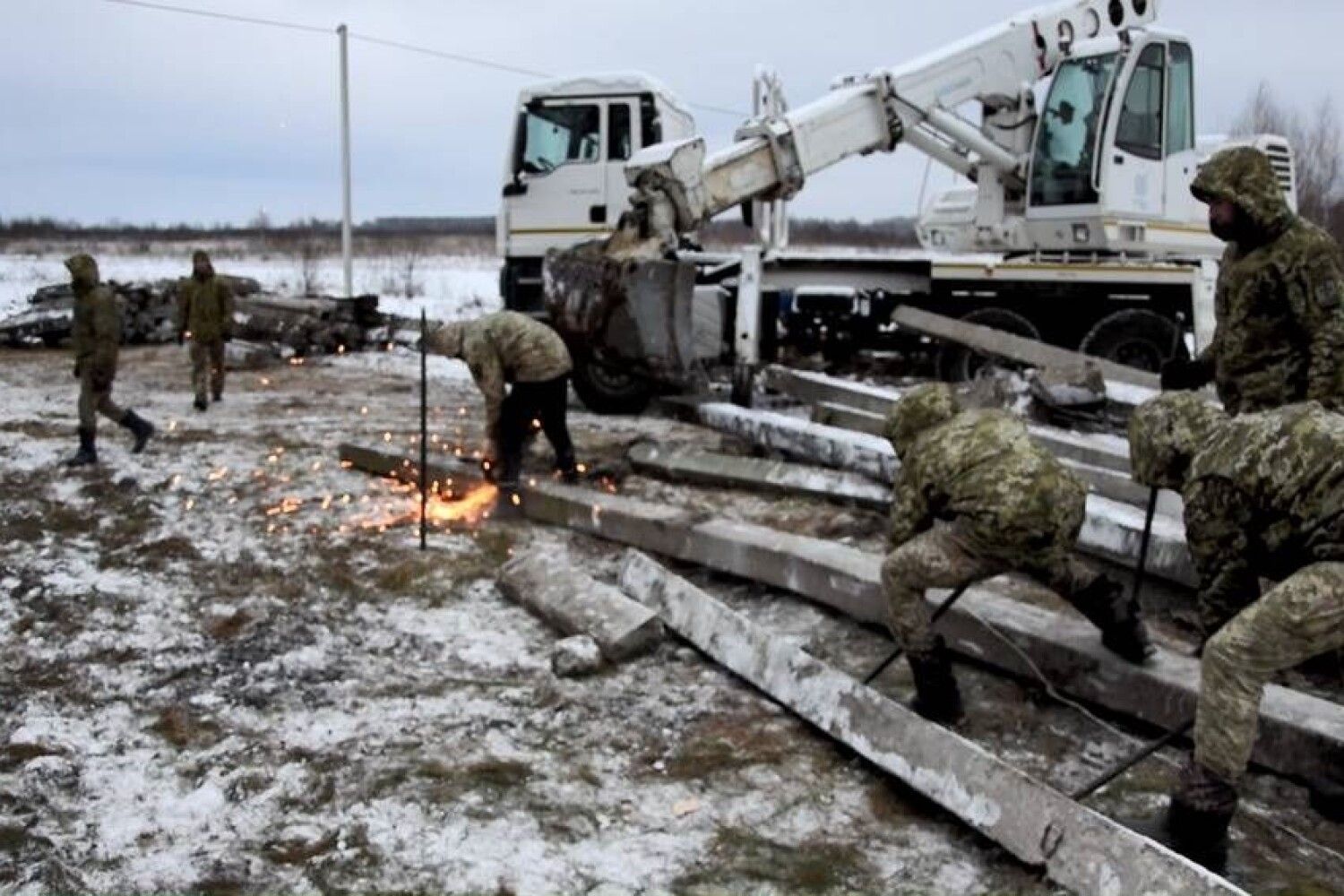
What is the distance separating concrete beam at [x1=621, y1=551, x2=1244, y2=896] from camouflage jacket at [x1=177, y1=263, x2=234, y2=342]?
8482 millimetres

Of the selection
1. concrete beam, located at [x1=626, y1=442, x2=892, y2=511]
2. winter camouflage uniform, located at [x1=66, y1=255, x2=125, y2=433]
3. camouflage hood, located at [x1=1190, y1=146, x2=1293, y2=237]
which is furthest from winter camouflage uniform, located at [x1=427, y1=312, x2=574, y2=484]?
camouflage hood, located at [x1=1190, y1=146, x2=1293, y2=237]

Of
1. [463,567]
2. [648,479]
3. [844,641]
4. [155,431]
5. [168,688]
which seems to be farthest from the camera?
[155,431]

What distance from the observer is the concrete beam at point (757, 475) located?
789 centimetres

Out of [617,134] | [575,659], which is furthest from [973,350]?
[575,659]

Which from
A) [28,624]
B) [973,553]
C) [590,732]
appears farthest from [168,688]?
[973,553]

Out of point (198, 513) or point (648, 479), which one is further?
point (648, 479)

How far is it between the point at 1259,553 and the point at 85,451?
8.55 meters

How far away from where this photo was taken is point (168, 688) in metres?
5.22

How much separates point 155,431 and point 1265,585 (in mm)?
9029

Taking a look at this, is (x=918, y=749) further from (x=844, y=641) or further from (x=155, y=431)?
(x=155, y=431)

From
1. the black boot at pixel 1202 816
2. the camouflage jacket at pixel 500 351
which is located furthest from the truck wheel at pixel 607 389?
the black boot at pixel 1202 816

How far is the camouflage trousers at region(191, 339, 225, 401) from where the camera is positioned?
40.0ft

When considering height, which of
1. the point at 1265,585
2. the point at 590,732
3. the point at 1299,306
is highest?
the point at 1299,306

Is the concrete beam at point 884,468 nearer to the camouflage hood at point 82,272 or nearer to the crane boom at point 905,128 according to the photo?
the crane boom at point 905,128
